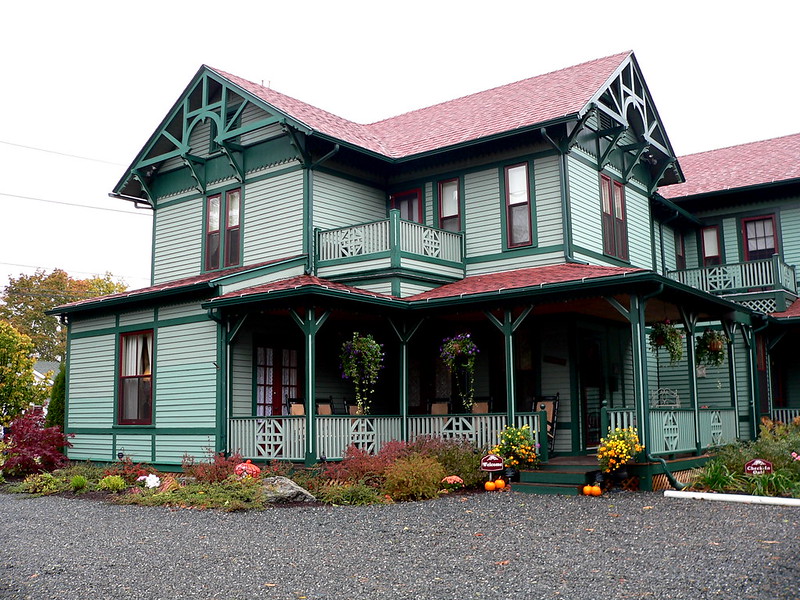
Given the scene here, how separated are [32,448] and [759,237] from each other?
18728 mm

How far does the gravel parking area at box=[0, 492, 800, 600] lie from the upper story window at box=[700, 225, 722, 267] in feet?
42.1

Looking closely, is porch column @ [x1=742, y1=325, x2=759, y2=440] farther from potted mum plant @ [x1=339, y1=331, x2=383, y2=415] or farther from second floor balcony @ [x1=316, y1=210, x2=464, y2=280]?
potted mum plant @ [x1=339, y1=331, x2=383, y2=415]

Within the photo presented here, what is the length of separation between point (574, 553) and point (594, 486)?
4.30 m

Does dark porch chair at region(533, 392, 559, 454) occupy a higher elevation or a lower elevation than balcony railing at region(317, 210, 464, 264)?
lower

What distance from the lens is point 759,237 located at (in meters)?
22.9

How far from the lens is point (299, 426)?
14.8 metres

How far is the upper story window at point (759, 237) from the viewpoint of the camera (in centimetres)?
2266

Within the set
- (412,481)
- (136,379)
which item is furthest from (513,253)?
(136,379)

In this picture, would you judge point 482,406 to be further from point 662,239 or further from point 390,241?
point 662,239

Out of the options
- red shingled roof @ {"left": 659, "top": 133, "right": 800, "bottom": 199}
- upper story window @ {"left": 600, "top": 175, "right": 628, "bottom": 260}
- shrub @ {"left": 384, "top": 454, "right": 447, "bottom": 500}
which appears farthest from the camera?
red shingled roof @ {"left": 659, "top": 133, "right": 800, "bottom": 199}

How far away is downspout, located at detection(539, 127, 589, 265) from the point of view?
1652cm

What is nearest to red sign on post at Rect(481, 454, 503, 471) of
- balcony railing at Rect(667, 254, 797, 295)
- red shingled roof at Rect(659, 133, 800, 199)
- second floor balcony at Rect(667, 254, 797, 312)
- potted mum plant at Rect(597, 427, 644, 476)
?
potted mum plant at Rect(597, 427, 644, 476)

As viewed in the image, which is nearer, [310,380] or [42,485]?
[310,380]

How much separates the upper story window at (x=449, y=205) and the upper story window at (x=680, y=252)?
8.33m
